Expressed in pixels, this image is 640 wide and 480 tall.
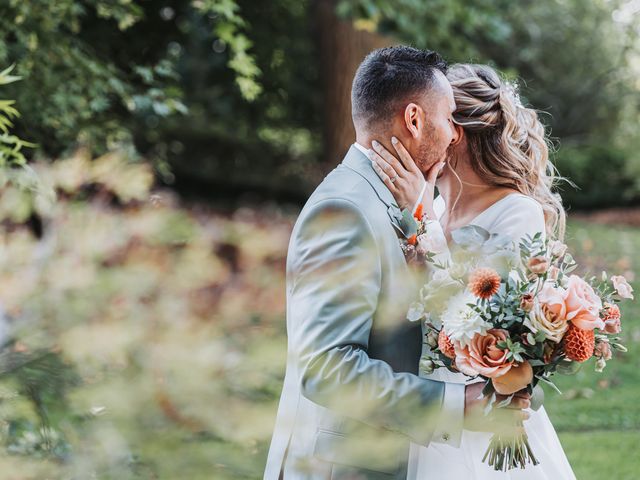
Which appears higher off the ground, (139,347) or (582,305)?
(139,347)

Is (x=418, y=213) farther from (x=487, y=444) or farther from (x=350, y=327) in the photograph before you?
(x=487, y=444)

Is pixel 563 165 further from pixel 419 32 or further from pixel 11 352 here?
pixel 11 352

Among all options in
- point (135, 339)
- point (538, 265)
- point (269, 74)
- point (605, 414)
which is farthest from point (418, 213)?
point (269, 74)

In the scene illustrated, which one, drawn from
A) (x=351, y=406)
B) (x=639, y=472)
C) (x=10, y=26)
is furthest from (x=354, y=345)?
(x=639, y=472)

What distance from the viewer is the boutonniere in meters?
2.38

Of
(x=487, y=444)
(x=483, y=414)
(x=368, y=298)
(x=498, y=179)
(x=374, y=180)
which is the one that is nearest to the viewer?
(x=368, y=298)

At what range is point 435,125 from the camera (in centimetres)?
253

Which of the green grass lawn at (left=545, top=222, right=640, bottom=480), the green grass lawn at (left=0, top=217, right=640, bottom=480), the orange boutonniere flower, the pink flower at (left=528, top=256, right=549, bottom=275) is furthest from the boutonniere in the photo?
the green grass lawn at (left=545, top=222, right=640, bottom=480)

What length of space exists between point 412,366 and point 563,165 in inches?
696

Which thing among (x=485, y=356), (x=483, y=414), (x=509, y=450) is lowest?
(x=509, y=450)

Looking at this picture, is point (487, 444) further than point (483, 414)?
Yes

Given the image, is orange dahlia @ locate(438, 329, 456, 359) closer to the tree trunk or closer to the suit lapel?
the suit lapel

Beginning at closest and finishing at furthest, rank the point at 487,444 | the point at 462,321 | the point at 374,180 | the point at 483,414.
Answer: the point at 483,414 → the point at 462,321 → the point at 374,180 → the point at 487,444

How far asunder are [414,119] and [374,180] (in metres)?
0.24
